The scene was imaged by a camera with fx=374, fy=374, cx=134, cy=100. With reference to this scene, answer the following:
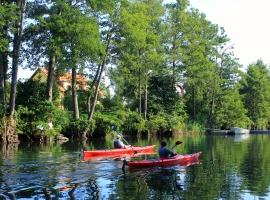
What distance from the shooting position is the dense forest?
89.0 feet

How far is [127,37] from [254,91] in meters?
36.2

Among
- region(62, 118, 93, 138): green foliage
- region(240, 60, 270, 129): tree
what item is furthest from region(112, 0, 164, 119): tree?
region(240, 60, 270, 129): tree

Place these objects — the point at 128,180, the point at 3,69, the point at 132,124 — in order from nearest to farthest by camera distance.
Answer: the point at 128,180, the point at 3,69, the point at 132,124

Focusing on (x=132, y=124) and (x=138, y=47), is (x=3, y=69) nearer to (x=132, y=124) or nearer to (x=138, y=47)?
(x=138, y=47)

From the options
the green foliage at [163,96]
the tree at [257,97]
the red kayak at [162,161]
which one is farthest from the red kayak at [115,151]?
the tree at [257,97]

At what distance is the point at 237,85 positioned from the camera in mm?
54375

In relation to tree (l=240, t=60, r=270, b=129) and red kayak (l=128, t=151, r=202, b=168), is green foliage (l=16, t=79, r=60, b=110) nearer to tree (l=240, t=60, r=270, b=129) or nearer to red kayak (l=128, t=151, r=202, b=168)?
red kayak (l=128, t=151, r=202, b=168)

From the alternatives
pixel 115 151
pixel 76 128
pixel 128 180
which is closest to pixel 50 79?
pixel 76 128

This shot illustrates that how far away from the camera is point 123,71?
3853 centimetres

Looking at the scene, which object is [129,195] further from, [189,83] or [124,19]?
[189,83]

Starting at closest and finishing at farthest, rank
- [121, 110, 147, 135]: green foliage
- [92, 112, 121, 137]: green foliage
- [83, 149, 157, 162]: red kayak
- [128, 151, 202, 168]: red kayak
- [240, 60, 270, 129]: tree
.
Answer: [128, 151, 202, 168]: red kayak < [83, 149, 157, 162]: red kayak < [92, 112, 121, 137]: green foliage < [121, 110, 147, 135]: green foliage < [240, 60, 270, 129]: tree

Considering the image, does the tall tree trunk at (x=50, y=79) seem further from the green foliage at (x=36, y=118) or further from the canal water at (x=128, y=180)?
the canal water at (x=128, y=180)

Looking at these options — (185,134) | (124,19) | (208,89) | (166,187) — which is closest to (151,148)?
(166,187)

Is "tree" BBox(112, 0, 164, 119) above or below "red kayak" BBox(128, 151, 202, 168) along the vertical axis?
above
